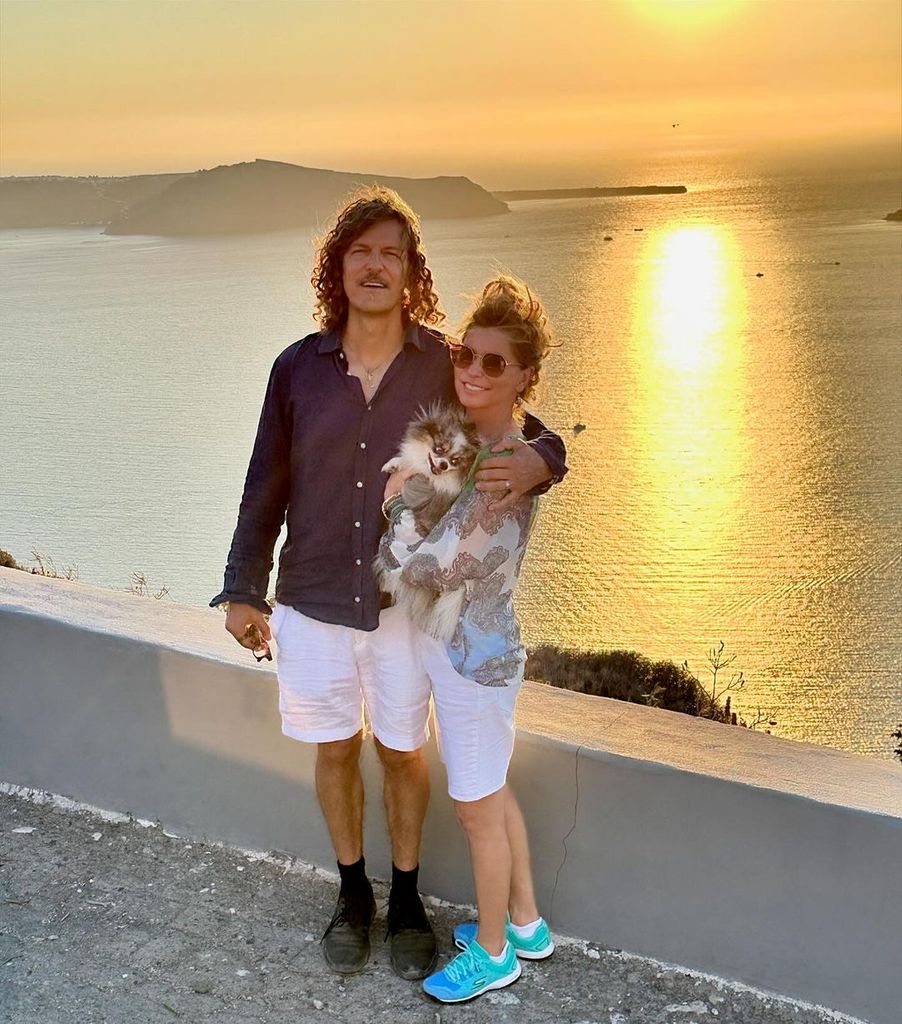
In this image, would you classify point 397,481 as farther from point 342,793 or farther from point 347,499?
point 342,793

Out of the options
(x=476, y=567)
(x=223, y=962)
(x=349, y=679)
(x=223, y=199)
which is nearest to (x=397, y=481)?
(x=476, y=567)

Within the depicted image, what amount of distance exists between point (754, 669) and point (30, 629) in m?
25.9

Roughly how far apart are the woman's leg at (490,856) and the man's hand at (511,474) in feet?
2.10

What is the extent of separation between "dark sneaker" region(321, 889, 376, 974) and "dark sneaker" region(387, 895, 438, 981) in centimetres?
6

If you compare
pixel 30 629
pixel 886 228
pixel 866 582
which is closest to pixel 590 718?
pixel 30 629

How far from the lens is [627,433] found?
157 feet

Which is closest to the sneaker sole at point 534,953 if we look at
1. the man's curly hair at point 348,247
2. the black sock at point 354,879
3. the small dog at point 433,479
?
the black sock at point 354,879

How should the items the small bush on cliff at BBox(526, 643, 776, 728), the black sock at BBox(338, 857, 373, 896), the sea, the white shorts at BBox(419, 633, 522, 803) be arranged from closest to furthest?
the white shorts at BBox(419, 633, 522, 803) < the black sock at BBox(338, 857, 373, 896) < the small bush on cliff at BBox(526, 643, 776, 728) < the sea

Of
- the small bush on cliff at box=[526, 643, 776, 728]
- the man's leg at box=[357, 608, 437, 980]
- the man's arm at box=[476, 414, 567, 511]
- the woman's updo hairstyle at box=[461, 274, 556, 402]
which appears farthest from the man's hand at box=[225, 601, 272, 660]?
the small bush on cliff at box=[526, 643, 776, 728]

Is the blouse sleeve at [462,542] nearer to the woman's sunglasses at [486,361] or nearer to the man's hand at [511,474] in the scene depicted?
the man's hand at [511,474]

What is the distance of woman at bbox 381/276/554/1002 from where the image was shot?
7.61 feet

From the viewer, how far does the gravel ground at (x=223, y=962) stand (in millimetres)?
2535

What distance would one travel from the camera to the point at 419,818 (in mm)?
2732

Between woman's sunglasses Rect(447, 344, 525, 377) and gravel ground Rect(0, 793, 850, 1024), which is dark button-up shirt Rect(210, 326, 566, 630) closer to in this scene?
woman's sunglasses Rect(447, 344, 525, 377)
